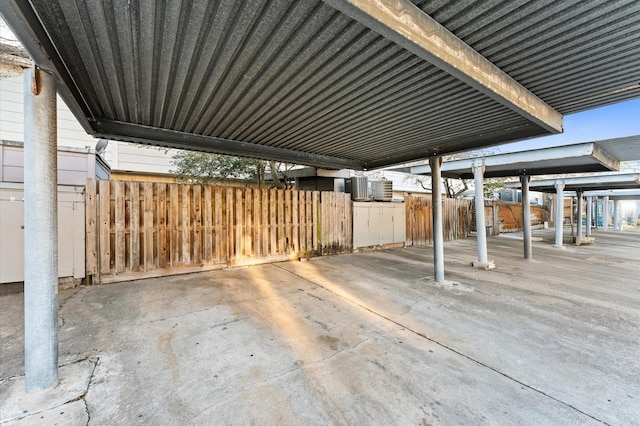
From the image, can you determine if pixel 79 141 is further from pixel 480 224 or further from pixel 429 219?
pixel 429 219

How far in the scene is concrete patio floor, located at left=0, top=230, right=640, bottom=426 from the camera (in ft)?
5.91

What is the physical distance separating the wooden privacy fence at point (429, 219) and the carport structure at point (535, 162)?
2113 mm

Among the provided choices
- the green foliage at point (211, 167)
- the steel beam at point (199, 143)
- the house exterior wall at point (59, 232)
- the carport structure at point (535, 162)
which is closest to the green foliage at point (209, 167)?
the green foliage at point (211, 167)

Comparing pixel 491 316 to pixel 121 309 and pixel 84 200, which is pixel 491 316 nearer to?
pixel 121 309

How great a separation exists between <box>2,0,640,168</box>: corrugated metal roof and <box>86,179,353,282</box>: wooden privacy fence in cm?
165

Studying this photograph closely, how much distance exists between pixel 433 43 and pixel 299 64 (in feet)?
4.16

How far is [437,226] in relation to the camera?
5.40 metres

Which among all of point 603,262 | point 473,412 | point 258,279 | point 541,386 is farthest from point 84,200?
point 603,262

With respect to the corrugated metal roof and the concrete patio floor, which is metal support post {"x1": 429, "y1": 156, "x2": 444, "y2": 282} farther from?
the corrugated metal roof

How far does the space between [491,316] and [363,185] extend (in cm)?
638

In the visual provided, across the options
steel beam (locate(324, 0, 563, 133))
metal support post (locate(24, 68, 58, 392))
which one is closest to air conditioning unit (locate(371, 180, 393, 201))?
steel beam (locate(324, 0, 563, 133))

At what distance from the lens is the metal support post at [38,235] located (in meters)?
2.00

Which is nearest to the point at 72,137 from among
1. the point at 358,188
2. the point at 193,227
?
the point at 193,227

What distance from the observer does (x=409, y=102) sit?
340 cm
